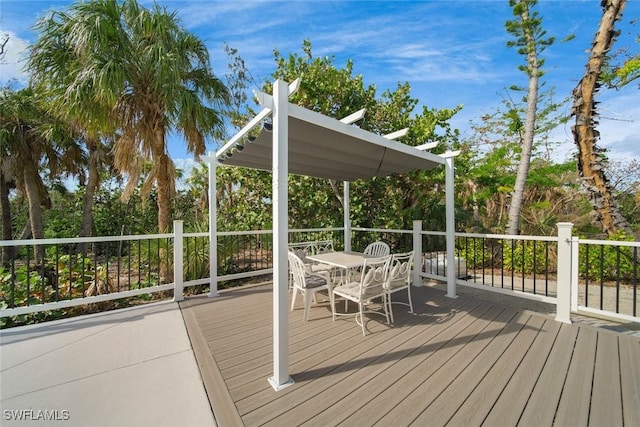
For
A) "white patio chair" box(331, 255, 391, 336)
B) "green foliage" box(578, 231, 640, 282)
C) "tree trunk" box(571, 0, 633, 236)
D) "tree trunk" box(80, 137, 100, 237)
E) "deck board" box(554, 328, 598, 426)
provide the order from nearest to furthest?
"deck board" box(554, 328, 598, 426), "white patio chair" box(331, 255, 391, 336), "tree trunk" box(571, 0, 633, 236), "green foliage" box(578, 231, 640, 282), "tree trunk" box(80, 137, 100, 237)

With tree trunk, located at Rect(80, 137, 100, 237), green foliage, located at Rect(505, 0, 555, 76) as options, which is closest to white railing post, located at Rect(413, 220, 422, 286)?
green foliage, located at Rect(505, 0, 555, 76)

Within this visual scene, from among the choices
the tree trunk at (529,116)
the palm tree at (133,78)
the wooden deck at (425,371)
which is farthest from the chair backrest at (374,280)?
the tree trunk at (529,116)

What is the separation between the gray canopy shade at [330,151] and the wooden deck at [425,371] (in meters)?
2.19

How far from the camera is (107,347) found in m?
2.64

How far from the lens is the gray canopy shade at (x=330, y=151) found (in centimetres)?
260

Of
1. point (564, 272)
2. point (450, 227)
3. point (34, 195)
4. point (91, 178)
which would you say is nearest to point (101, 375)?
point (450, 227)

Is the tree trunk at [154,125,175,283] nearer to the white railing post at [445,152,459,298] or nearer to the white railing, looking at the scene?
the white railing

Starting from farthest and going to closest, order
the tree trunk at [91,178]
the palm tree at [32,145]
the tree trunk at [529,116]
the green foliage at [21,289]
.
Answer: the tree trunk at [91,178]
the palm tree at [32,145]
the tree trunk at [529,116]
the green foliage at [21,289]

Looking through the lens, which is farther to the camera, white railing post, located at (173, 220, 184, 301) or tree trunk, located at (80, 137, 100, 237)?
tree trunk, located at (80, 137, 100, 237)

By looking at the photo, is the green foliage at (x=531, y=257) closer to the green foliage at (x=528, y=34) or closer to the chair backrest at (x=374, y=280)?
the green foliage at (x=528, y=34)

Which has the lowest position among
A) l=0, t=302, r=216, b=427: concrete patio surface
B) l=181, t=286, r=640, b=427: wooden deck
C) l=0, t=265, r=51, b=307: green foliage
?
l=0, t=302, r=216, b=427: concrete patio surface

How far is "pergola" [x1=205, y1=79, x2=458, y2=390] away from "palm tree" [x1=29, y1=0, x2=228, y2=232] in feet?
5.16

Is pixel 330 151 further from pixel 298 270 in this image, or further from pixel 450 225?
pixel 450 225

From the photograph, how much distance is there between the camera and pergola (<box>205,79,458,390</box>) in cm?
210
